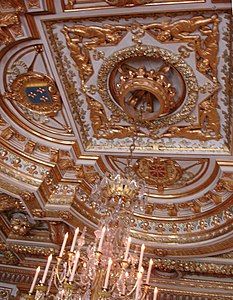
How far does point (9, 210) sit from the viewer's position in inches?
305

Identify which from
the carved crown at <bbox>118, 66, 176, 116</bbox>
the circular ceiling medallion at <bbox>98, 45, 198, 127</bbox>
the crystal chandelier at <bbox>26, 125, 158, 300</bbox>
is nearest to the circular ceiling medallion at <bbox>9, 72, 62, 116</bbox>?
the circular ceiling medallion at <bbox>98, 45, 198, 127</bbox>

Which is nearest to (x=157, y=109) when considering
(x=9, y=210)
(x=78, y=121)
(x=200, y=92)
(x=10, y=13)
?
(x=200, y=92)

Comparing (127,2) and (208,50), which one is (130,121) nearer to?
(208,50)

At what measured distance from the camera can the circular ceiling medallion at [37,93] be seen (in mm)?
5523

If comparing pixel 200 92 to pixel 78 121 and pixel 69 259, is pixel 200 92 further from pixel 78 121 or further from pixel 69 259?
pixel 69 259

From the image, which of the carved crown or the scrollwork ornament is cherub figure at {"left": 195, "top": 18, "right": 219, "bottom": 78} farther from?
the scrollwork ornament

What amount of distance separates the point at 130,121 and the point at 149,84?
0.88 m

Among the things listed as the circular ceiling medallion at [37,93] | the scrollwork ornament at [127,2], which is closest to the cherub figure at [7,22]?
the circular ceiling medallion at [37,93]

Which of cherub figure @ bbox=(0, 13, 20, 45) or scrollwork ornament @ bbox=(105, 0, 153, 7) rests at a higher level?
scrollwork ornament @ bbox=(105, 0, 153, 7)

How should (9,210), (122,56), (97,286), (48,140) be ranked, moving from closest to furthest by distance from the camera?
(97,286), (122,56), (48,140), (9,210)

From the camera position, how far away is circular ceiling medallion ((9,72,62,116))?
18.1 feet

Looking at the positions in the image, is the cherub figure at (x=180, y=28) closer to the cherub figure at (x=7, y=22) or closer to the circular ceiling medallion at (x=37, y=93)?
the cherub figure at (x=7, y=22)

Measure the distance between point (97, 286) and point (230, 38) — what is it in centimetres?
286

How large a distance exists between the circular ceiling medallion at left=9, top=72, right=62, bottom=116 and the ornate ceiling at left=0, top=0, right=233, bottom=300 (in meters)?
0.02
